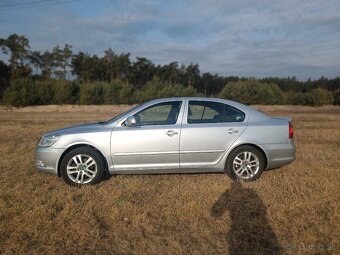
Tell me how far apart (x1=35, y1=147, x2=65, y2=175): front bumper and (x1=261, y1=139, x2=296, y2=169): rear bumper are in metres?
3.74

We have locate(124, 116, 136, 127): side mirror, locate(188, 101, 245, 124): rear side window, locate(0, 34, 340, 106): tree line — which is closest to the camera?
locate(124, 116, 136, 127): side mirror

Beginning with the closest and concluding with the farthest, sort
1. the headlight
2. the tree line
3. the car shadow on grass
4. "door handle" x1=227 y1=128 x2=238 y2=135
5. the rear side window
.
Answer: the car shadow on grass < the headlight < "door handle" x1=227 y1=128 x2=238 y2=135 < the rear side window < the tree line

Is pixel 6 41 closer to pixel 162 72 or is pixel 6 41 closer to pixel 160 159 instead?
pixel 162 72

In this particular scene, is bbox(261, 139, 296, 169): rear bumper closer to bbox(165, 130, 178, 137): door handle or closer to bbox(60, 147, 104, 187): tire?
bbox(165, 130, 178, 137): door handle

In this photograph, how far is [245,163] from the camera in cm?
622

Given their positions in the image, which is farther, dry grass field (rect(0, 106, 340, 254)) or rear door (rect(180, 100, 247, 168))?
rear door (rect(180, 100, 247, 168))

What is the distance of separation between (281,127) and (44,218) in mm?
4348

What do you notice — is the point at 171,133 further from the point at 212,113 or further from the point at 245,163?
the point at 245,163

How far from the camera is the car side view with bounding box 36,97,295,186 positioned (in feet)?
19.5

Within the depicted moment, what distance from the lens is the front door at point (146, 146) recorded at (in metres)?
5.93

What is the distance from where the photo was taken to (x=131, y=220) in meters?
4.47

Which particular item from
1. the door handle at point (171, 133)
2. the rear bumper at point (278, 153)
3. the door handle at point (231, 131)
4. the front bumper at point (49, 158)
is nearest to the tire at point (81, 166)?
the front bumper at point (49, 158)

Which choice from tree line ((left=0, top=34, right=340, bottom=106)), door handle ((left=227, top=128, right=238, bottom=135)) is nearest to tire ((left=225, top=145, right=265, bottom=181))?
door handle ((left=227, top=128, right=238, bottom=135))

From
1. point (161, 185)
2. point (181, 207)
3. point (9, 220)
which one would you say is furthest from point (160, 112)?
point (9, 220)
